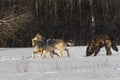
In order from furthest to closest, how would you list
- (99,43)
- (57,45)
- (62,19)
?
(62,19) → (99,43) → (57,45)

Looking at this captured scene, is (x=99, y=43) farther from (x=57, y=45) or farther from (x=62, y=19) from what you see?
(x=62, y=19)

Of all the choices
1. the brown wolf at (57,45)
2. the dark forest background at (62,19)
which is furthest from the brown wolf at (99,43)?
the dark forest background at (62,19)

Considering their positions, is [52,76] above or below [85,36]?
above

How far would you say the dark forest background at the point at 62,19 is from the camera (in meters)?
40.7

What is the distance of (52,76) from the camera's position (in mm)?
10117

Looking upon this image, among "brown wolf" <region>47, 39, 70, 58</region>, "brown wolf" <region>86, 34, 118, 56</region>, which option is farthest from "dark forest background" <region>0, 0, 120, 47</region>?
"brown wolf" <region>47, 39, 70, 58</region>

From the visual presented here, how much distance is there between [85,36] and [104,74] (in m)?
35.0

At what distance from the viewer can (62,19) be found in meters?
47.5

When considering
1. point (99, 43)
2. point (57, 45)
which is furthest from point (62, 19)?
point (57, 45)

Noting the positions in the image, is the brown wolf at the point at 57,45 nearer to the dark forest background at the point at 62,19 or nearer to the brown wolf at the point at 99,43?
the brown wolf at the point at 99,43

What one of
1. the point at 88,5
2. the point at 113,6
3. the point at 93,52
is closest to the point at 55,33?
the point at 88,5

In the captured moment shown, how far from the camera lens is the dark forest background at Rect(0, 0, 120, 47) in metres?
40.7

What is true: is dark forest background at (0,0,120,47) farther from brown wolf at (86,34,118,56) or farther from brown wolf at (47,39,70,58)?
brown wolf at (47,39,70,58)

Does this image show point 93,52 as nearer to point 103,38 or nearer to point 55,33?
point 103,38
